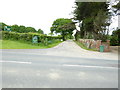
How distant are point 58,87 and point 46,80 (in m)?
0.63

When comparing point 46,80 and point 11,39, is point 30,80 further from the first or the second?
point 11,39

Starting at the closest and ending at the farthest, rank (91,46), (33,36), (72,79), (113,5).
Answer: (72,79), (113,5), (91,46), (33,36)

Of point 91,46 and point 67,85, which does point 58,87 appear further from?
point 91,46

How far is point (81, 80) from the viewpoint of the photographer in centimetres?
330

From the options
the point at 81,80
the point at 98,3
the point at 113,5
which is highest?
the point at 98,3

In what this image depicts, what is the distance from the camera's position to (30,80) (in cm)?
313

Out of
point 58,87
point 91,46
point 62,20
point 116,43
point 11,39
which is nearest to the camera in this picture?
point 58,87

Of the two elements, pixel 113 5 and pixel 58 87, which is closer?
pixel 58 87

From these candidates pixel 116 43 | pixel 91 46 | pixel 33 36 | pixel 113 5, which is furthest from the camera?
pixel 116 43

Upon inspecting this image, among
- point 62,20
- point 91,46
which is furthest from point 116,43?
point 62,20

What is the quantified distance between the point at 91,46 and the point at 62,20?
39.0 meters

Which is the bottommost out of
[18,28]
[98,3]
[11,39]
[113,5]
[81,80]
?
[81,80]

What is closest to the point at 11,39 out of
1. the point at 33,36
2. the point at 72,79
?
the point at 33,36

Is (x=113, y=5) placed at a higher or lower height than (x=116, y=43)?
higher
